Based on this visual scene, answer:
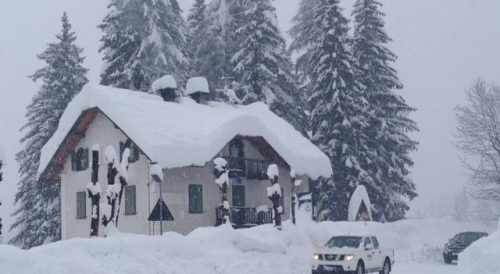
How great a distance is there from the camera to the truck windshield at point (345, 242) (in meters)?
22.5

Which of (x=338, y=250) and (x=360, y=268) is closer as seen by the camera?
(x=360, y=268)

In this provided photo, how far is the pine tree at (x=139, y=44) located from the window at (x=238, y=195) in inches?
452

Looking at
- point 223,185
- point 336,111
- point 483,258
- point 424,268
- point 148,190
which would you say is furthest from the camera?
point 336,111

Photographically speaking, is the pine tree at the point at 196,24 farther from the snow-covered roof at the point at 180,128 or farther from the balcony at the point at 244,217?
the balcony at the point at 244,217

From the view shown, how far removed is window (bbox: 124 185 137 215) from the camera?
107 feet

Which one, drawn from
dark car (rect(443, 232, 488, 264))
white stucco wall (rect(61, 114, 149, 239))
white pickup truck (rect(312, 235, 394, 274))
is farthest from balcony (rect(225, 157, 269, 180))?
white pickup truck (rect(312, 235, 394, 274))

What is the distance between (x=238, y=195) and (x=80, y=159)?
907cm

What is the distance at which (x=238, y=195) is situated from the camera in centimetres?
3612

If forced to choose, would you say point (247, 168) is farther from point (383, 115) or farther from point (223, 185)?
point (383, 115)

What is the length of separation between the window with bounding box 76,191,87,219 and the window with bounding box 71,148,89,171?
144 cm

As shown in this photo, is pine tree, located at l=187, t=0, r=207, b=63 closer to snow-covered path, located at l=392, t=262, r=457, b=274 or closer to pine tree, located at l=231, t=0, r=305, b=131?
pine tree, located at l=231, t=0, r=305, b=131

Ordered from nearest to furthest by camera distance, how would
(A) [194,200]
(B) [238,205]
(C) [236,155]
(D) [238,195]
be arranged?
1. (A) [194,200]
2. (B) [238,205]
3. (D) [238,195]
4. (C) [236,155]

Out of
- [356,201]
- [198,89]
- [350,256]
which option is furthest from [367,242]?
[198,89]

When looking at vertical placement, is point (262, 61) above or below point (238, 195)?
above
